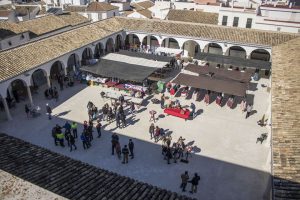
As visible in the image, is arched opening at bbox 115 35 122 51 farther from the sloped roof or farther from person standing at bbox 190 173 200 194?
person standing at bbox 190 173 200 194

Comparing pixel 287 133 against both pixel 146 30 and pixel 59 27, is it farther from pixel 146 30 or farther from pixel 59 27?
pixel 59 27

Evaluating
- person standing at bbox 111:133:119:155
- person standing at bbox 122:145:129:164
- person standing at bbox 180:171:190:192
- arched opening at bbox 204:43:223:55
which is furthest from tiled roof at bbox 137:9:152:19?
person standing at bbox 180:171:190:192

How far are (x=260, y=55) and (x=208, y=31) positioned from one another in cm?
643

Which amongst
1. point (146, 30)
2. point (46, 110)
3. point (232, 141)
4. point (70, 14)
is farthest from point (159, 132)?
point (70, 14)

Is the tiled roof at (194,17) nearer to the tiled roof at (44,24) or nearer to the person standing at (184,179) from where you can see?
the tiled roof at (44,24)

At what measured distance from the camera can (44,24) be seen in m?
33.8

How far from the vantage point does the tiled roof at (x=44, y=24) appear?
106 feet

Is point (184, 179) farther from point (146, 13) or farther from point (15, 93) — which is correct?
point (146, 13)

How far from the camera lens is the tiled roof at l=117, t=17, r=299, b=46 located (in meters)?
30.6

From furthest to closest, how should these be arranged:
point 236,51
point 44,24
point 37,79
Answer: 1. point 236,51
2. point 44,24
3. point 37,79

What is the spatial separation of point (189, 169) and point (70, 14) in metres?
29.8

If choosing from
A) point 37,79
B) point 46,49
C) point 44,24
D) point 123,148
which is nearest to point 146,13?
point 44,24

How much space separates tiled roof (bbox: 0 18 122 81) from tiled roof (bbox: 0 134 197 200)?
1140 cm

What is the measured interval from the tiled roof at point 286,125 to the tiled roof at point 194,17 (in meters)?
16.6
